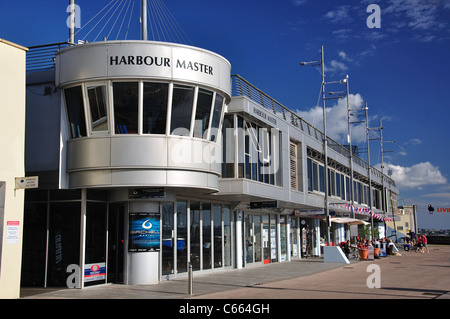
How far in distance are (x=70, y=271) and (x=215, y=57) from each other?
359 inches

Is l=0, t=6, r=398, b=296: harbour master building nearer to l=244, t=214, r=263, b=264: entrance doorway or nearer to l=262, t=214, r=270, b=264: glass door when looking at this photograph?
l=244, t=214, r=263, b=264: entrance doorway

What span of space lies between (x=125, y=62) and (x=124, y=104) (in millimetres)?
1387

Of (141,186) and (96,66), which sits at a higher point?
(96,66)

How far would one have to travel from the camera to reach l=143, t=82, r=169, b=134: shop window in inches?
674

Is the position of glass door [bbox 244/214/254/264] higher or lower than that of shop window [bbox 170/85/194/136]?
lower

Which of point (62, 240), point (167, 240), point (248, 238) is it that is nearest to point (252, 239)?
point (248, 238)

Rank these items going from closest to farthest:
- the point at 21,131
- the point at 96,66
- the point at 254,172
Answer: the point at 21,131, the point at 96,66, the point at 254,172

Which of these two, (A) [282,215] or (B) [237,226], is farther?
(A) [282,215]

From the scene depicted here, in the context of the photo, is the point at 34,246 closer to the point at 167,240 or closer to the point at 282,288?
the point at 167,240

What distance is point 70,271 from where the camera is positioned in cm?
1714

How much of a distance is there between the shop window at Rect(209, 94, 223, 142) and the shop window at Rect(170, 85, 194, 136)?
54.5 inches

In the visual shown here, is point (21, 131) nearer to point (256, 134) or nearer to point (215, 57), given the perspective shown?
point (215, 57)

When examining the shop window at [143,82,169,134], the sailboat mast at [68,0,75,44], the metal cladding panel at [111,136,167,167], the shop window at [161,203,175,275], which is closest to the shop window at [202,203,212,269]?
the shop window at [161,203,175,275]
